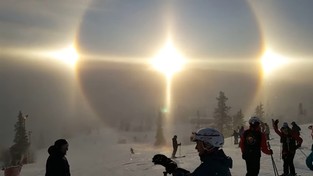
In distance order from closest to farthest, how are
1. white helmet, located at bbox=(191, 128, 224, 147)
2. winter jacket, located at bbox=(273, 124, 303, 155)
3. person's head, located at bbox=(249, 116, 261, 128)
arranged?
white helmet, located at bbox=(191, 128, 224, 147), person's head, located at bbox=(249, 116, 261, 128), winter jacket, located at bbox=(273, 124, 303, 155)

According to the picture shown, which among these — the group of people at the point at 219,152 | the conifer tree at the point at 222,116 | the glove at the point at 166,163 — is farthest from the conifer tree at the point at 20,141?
the glove at the point at 166,163

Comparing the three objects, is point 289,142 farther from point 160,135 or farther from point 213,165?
point 160,135

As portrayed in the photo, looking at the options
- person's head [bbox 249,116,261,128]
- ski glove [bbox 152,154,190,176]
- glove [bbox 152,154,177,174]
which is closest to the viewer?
ski glove [bbox 152,154,190,176]

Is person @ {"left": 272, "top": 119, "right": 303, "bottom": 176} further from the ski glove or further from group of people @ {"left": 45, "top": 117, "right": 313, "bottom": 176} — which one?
the ski glove

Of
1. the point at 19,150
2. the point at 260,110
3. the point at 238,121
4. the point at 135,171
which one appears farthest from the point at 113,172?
the point at 260,110

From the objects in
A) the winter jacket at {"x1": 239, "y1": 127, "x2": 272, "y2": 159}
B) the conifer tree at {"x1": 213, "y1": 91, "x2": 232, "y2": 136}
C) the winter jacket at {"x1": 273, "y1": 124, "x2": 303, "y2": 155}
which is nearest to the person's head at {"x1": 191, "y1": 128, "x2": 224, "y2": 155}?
the winter jacket at {"x1": 239, "y1": 127, "x2": 272, "y2": 159}

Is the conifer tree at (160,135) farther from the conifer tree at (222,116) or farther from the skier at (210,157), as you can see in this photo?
the skier at (210,157)

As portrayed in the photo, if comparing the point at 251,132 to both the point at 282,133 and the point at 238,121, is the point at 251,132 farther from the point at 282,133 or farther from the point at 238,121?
the point at 238,121

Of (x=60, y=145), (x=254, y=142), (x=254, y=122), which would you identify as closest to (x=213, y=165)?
(x=60, y=145)
